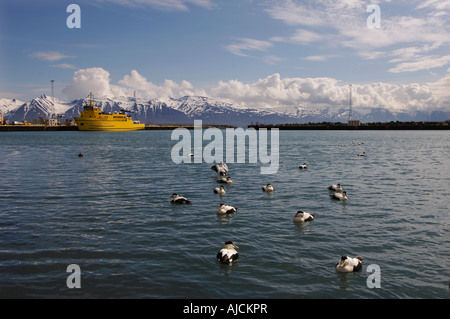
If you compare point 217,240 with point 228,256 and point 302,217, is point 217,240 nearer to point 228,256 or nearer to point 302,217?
point 228,256

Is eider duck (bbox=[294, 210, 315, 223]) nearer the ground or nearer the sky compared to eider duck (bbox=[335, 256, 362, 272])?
nearer the sky

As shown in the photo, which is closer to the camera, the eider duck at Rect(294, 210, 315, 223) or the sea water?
the sea water

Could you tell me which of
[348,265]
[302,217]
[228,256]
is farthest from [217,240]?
[348,265]

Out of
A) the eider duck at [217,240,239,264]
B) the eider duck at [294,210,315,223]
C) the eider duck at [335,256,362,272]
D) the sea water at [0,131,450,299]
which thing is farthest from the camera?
the eider duck at [294,210,315,223]

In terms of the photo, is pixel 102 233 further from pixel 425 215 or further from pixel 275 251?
pixel 425 215

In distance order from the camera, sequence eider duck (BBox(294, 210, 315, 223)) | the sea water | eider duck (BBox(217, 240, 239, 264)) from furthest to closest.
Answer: eider duck (BBox(294, 210, 315, 223)) < eider duck (BBox(217, 240, 239, 264)) < the sea water

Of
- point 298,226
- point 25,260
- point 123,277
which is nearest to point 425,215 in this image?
point 298,226

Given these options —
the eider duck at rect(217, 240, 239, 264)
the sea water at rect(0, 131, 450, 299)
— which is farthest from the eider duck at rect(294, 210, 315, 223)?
the eider duck at rect(217, 240, 239, 264)

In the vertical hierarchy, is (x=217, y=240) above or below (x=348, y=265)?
below

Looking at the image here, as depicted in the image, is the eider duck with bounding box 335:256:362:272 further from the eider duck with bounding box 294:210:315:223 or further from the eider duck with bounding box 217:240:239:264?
the eider duck with bounding box 294:210:315:223

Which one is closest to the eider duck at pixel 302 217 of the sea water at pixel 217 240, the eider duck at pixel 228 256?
the sea water at pixel 217 240

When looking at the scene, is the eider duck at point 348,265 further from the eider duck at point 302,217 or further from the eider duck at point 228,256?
the eider duck at point 302,217

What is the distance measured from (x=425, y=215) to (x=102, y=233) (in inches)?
705

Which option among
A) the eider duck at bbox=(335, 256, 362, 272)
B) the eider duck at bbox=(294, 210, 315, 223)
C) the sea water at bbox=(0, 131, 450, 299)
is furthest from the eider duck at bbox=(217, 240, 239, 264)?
the eider duck at bbox=(294, 210, 315, 223)
